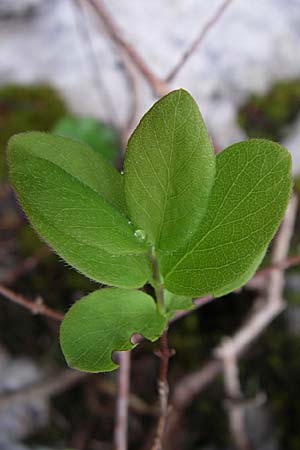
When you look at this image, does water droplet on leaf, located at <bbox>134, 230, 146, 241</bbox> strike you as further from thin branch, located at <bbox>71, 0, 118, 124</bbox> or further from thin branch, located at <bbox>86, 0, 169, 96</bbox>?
thin branch, located at <bbox>71, 0, 118, 124</bbox>

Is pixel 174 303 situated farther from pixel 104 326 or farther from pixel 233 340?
pixel 233 340


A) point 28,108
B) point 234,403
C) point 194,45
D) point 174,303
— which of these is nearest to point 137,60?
point 194,45

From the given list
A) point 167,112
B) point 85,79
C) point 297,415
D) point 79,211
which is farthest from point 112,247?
point 85,79

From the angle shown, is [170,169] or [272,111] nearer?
[170,169]

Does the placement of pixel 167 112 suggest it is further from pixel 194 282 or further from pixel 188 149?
pixel 194 282

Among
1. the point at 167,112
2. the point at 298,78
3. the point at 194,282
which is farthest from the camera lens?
the point at 298,78

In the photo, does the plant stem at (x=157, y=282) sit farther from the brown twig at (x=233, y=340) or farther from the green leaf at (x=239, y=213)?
the brown twig at (x=233, y=340)

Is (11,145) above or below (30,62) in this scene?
above
